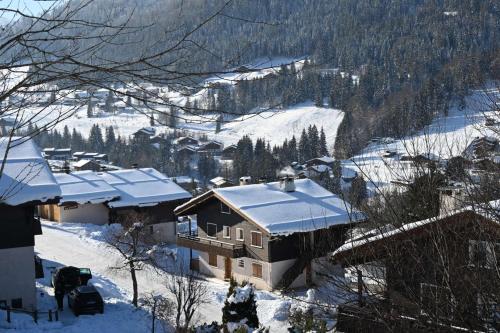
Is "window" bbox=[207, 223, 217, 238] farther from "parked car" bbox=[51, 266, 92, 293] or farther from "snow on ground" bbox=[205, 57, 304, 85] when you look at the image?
"snow on ground" bbox=[205, 57, 304, 85]

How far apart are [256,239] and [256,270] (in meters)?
1.10

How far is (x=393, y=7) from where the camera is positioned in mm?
145375

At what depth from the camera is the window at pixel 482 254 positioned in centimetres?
474

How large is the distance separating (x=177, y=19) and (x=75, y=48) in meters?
0.52

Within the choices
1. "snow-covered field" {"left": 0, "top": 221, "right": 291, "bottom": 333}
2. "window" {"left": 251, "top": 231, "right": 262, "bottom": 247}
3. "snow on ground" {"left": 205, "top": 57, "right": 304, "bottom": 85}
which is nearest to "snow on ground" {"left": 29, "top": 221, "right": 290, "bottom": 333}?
"snow-covered field" {"left": 0, "top": 221, "right": 291, "bottom": 333}

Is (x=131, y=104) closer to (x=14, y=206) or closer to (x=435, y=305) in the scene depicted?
(x=435, y=305)

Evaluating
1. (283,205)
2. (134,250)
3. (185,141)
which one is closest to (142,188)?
(283,205)

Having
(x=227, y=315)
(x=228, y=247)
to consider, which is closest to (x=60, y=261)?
(x=228, y=247)

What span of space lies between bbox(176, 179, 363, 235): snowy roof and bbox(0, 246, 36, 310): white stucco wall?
850 centimetres

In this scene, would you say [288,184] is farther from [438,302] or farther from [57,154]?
[57,154]

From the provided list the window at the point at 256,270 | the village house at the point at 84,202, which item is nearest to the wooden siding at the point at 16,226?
the window at the point at 256,270

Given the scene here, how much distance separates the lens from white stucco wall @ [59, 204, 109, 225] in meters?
29.0

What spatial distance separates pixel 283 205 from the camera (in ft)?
73.8

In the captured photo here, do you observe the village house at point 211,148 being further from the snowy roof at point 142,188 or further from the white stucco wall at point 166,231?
the white stucco wall at point 166,231
